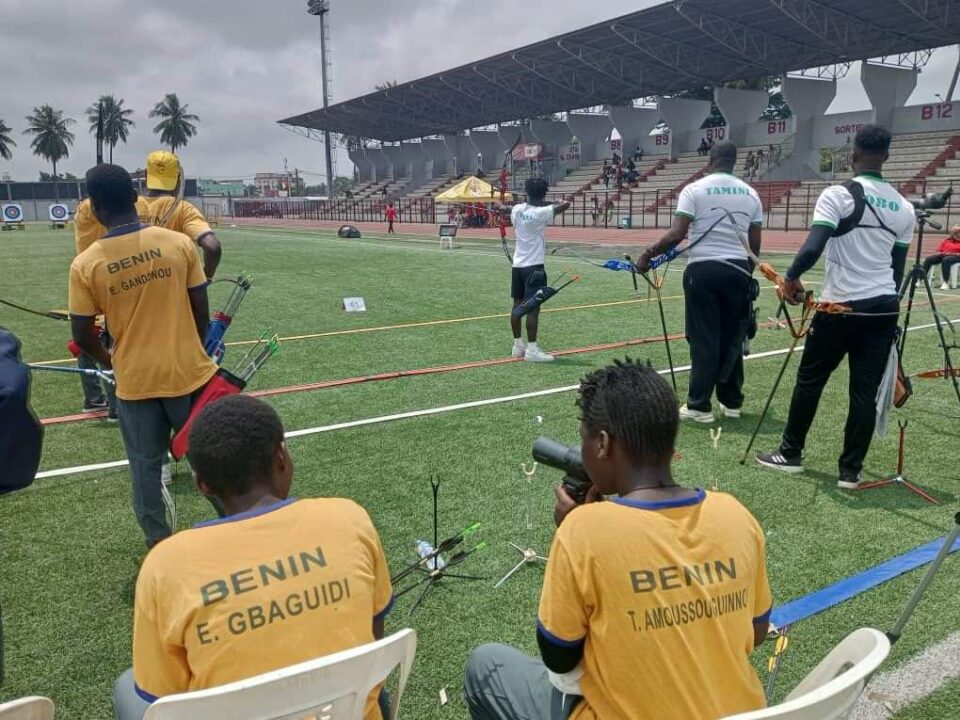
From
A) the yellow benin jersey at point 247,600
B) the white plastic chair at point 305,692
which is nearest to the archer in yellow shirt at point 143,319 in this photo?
the yellow benin jersey at point 247,600

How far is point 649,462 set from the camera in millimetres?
1945

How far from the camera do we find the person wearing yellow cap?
471 centimetres

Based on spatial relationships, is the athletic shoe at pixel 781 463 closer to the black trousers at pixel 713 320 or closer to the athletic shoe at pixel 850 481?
the athletic shoe at pixel 850 481

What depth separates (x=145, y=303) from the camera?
3.58 m

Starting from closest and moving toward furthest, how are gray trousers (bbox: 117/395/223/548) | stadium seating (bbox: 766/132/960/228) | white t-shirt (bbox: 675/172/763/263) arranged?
gray trousers (bbox: 117/395/223/548)
white t-shirt (bbox: 675/172/763/263)
stadium seating (bbox: 766/132/960/228)

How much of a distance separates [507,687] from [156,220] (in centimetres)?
387

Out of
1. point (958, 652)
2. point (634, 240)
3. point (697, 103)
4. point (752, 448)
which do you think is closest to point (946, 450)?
point (752, 448)

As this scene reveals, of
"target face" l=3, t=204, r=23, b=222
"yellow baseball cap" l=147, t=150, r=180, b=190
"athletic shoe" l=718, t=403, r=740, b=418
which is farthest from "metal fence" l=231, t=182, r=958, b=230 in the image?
"target face" l=3, t=204, r=23, b=222

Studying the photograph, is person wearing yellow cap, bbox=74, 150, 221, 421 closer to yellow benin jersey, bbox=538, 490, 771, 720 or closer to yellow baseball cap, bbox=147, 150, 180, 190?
yellow baseball cap, bbox=147, 150, 180, 190

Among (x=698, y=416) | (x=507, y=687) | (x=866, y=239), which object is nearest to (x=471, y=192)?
(x=698, y=416)

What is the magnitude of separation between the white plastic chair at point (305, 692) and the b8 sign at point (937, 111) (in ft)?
140

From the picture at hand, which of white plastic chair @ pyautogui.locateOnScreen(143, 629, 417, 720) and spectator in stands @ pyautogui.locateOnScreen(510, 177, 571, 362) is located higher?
spectator in stands @ pyautogui.locateOnScreen(510, 177, 571, 362)

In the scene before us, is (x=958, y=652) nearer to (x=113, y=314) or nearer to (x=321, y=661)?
(x=321, y=661)

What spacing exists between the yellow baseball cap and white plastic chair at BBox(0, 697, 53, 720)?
391cm
